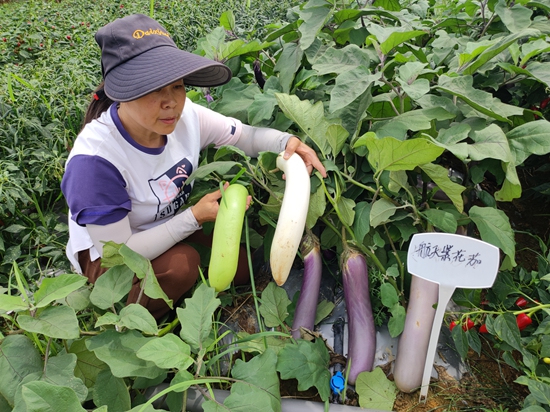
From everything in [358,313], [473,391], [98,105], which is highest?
[98,105]

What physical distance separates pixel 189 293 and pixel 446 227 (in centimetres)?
89

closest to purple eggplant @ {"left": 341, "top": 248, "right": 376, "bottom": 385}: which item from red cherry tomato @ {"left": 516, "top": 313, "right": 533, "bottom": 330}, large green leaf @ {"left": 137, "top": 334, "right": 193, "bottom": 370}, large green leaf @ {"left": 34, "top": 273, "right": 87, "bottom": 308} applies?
red cherry tomato @ {"left": 516, "top": 313, "right": 533, "bottom": 330}

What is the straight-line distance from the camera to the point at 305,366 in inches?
43.9

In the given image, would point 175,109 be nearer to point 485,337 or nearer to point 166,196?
point 166,196

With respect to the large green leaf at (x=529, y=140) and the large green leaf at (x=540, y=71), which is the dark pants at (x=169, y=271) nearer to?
the large green leaf at (x=529, y=140)

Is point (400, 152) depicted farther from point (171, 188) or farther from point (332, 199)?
point (171, 188)

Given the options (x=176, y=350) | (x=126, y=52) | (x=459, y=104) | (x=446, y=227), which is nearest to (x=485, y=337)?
(x=446, y=227)

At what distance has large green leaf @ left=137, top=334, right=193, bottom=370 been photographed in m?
0.89

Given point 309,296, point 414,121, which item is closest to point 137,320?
point 309,296

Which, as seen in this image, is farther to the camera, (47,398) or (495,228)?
(495,228)

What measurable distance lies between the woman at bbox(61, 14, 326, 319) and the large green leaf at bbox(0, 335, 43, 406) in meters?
0.34

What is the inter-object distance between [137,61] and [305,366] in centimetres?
91

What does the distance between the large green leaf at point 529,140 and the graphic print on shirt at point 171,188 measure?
982 mm

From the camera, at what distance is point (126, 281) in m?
1.08
